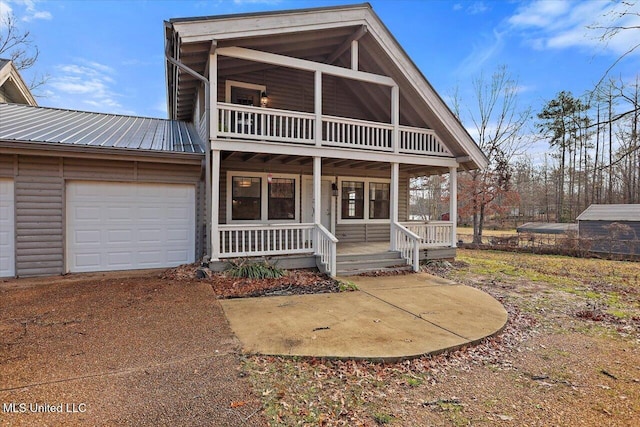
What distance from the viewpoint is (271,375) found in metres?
3.14

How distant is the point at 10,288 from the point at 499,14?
19.5 meters

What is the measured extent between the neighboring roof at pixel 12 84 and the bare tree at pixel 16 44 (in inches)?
288

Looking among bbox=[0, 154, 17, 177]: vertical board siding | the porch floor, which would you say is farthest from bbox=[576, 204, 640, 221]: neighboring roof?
bbox=[0, 154, 17, 177]: vertical board siding

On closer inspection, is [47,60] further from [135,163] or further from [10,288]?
[10,288]

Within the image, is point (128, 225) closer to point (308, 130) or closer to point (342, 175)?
point (308, 130)

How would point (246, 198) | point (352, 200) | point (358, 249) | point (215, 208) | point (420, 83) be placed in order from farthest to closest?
point (352, 200)
point (246, 198)
point (358, 249)
point (420, 83)
point (215, 208)

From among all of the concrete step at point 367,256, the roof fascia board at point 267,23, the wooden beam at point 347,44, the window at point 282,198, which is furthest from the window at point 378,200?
the roof fascia board at point 267,23

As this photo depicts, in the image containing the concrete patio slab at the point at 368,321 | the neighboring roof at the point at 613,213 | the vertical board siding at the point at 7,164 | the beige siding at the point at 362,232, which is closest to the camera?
the concrete patio slab at the point at 368,321

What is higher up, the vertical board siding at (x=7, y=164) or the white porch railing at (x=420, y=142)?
the white porch railing at (x=420, y=142)

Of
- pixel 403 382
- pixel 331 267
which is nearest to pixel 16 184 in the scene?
pixel 331 267

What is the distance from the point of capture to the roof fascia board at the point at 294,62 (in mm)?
7295

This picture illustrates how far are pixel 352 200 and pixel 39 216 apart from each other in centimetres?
834

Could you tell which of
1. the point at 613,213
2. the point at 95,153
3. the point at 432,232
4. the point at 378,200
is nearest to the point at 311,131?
the point at 378,200

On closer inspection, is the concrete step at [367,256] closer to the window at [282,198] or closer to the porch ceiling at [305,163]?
the window at [282,198]
